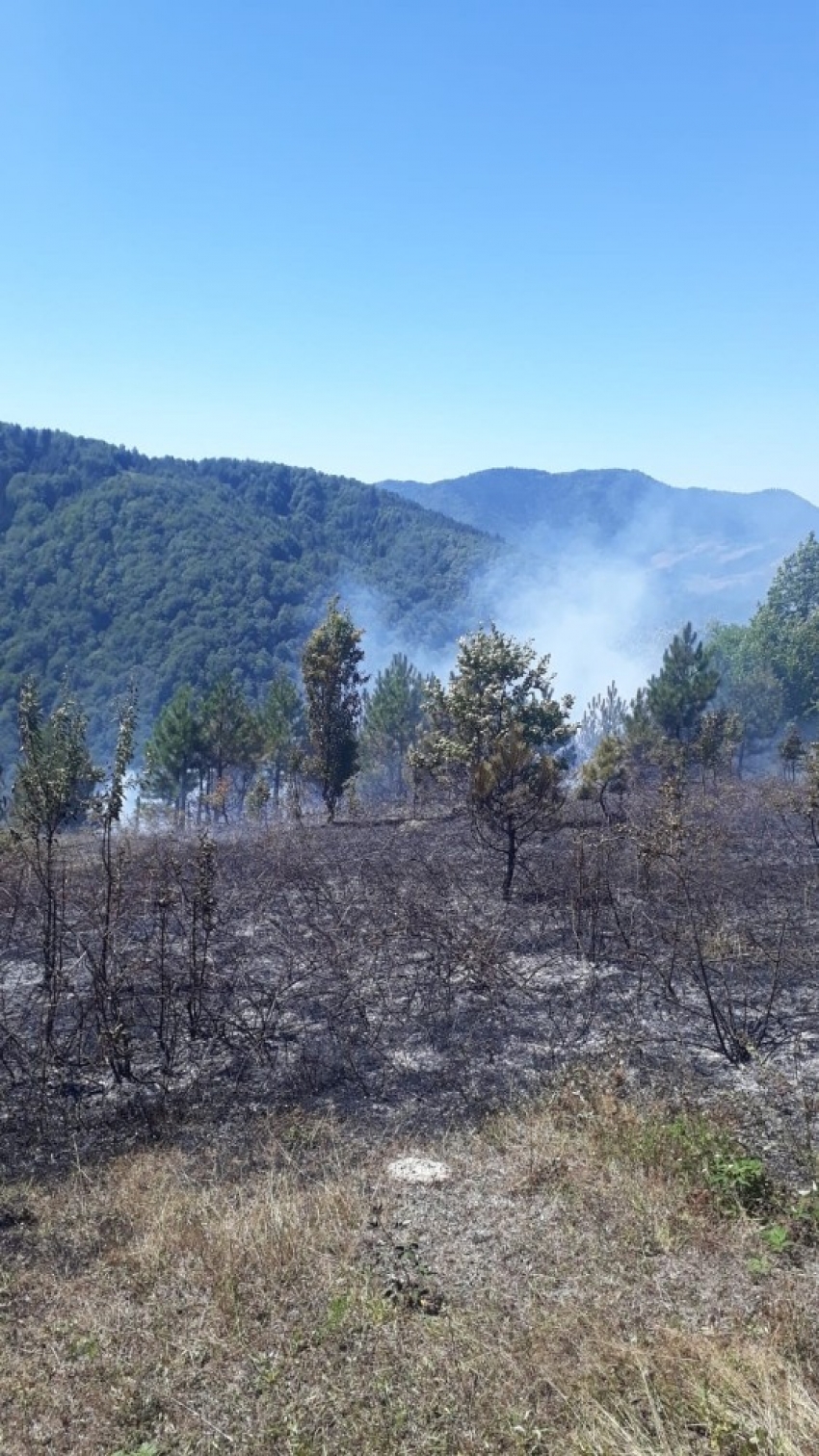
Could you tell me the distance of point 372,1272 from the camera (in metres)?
4.11

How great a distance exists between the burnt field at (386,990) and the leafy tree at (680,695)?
18049 mm

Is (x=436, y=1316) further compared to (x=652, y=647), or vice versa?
(x=652, y=647)

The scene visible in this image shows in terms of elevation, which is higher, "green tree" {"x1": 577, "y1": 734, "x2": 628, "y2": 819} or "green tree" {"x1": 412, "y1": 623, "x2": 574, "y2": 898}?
"green tree" {"x1": 412, "y1": 623, "x2": 574, "y2": 898}

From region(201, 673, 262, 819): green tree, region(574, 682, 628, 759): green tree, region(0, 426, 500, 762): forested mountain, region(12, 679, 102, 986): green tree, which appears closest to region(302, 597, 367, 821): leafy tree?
region(201, 673, 262, 819): green tree

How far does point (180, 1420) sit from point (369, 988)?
5.32 m

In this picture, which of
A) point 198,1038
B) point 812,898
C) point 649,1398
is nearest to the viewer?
point 649,1398

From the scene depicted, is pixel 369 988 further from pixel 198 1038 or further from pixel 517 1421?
pixel 517 1421

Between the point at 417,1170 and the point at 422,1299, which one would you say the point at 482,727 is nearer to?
the point at 417,1170

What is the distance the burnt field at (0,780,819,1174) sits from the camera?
6348 mm

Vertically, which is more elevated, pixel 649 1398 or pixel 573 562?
pixel 573 562

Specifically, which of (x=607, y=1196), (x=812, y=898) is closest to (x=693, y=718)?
(x=812, y=898)

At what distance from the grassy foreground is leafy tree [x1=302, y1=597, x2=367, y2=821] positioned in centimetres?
1704

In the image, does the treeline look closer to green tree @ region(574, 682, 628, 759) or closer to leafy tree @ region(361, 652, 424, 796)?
leafy tree @ region(361, 652, 424, 796)

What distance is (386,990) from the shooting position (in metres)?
8.50
